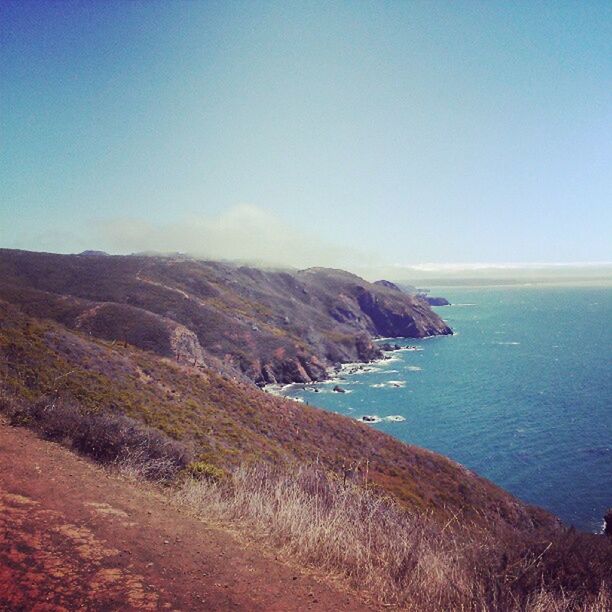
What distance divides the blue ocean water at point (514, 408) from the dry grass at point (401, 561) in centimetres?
3698

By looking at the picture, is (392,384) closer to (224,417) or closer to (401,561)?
(224,417)

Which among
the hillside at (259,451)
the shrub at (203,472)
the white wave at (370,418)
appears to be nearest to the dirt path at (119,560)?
the hillside at (259,451)

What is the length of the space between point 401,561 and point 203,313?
306 feet

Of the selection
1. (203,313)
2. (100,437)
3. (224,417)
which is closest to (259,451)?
(224,417)

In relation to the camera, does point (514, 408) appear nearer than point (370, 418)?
No

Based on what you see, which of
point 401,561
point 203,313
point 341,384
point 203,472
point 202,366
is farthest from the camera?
point 203,313

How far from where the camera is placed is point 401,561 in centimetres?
728

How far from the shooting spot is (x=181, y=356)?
6288 centimetres

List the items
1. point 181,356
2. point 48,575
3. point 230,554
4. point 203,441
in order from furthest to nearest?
point 181,356, point 203,441, point 230,554, point 48,575

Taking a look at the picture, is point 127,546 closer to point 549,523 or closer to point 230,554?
point 230,554

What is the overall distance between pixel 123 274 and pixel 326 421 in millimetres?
84072

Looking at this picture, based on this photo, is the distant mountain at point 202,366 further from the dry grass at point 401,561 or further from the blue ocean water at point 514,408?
the blue ocean water at point 514,408

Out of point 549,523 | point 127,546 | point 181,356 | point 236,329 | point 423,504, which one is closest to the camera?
Result: point 127,546

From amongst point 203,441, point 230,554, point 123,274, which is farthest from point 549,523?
point 123,274
